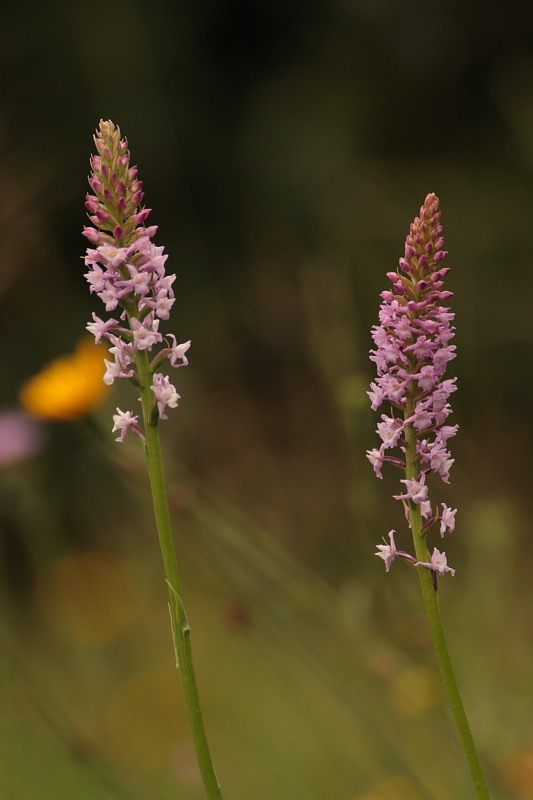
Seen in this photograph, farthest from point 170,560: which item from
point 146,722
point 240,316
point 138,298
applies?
point 240,316

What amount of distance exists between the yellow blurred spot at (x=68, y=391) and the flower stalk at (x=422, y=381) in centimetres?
176

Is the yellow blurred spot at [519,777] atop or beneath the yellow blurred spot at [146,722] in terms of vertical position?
beneath

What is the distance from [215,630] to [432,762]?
225cm

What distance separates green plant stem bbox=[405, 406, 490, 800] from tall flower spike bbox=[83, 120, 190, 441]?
0.34 m

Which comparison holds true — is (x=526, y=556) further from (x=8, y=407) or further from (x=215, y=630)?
(x=8, y=407)

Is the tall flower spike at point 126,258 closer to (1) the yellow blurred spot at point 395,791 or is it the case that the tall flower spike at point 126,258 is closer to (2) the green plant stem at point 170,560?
(2) the green plant stem at point 170,560

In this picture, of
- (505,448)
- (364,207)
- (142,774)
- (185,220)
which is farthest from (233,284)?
(142,774)

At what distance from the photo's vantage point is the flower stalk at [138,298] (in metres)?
1.39

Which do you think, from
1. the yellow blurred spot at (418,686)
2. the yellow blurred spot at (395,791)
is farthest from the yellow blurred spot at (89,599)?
the yellow blurred spot at (418,686)

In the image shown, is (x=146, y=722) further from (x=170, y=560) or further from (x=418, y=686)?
(x=170, y=560)

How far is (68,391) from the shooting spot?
3115mm

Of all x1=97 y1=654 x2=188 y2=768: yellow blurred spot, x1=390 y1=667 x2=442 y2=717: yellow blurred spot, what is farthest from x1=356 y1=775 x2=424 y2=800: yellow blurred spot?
x1=97 y1=654 x2=188 y2=768: yellow blurred spot

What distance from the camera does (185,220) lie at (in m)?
7.91

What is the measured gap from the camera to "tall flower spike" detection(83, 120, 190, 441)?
139 centimetres
